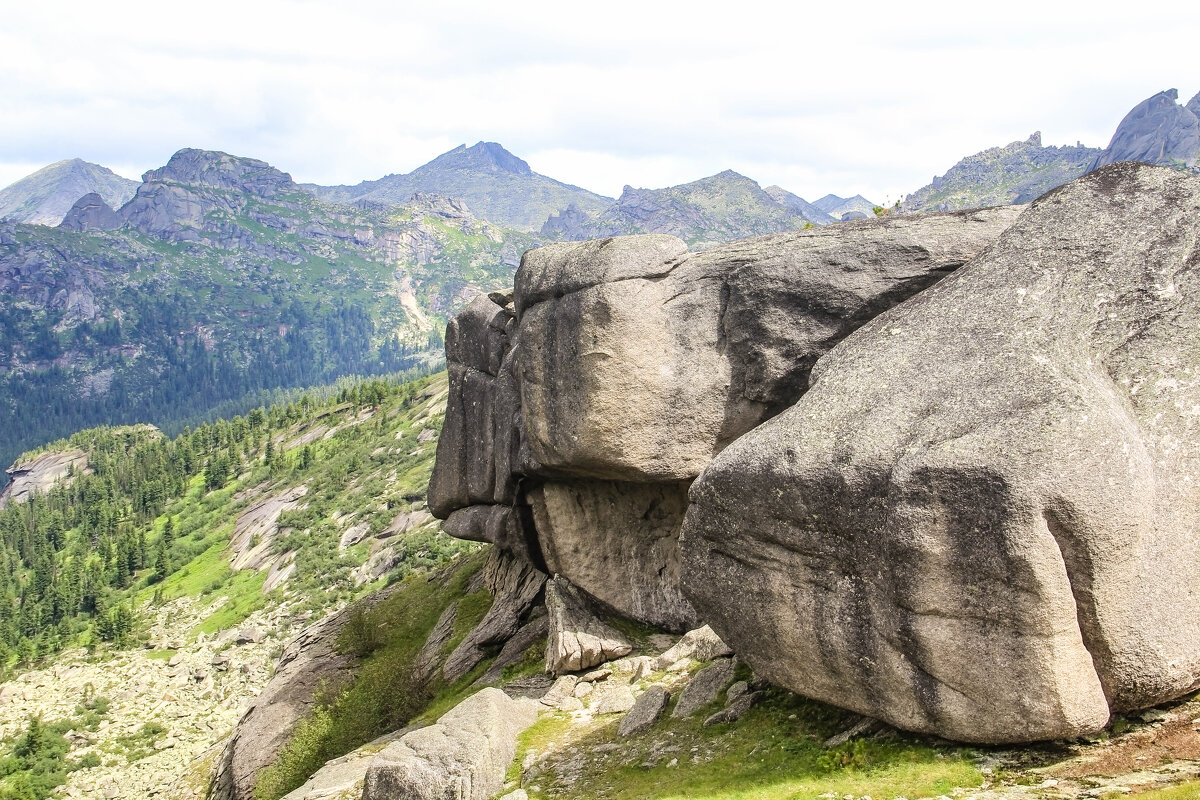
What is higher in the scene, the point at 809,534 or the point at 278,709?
the point at 809,534

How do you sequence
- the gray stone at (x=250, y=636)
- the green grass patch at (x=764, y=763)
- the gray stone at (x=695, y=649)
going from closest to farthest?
the green grass patch at (x=764, y=763)
the gray stone at (x=695, y=649)
the gray stone at (x=250, y=636)

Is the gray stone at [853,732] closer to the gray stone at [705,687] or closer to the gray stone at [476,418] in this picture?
the gray stone at [705,687]

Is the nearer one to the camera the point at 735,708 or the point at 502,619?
the point at 735,708

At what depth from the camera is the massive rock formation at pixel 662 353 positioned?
30031mm

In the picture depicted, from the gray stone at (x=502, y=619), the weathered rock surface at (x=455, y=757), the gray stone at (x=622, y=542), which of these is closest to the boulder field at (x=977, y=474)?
the gray stone at (x=622, y=542)

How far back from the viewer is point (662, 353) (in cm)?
3250

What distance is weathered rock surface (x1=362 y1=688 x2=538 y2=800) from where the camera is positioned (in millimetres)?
26750

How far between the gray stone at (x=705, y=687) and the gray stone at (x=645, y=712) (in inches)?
22.3

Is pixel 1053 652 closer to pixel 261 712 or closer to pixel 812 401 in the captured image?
pixel 812 401

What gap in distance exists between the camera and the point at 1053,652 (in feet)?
57.9

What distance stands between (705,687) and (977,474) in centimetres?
1289

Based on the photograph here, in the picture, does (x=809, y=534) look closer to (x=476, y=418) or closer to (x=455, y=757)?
(x=455, y=757)

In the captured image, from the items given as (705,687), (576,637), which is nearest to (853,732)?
(705,687)

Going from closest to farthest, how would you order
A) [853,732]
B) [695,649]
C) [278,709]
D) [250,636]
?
[853,732], [695,649], [278,709], [250,636]
